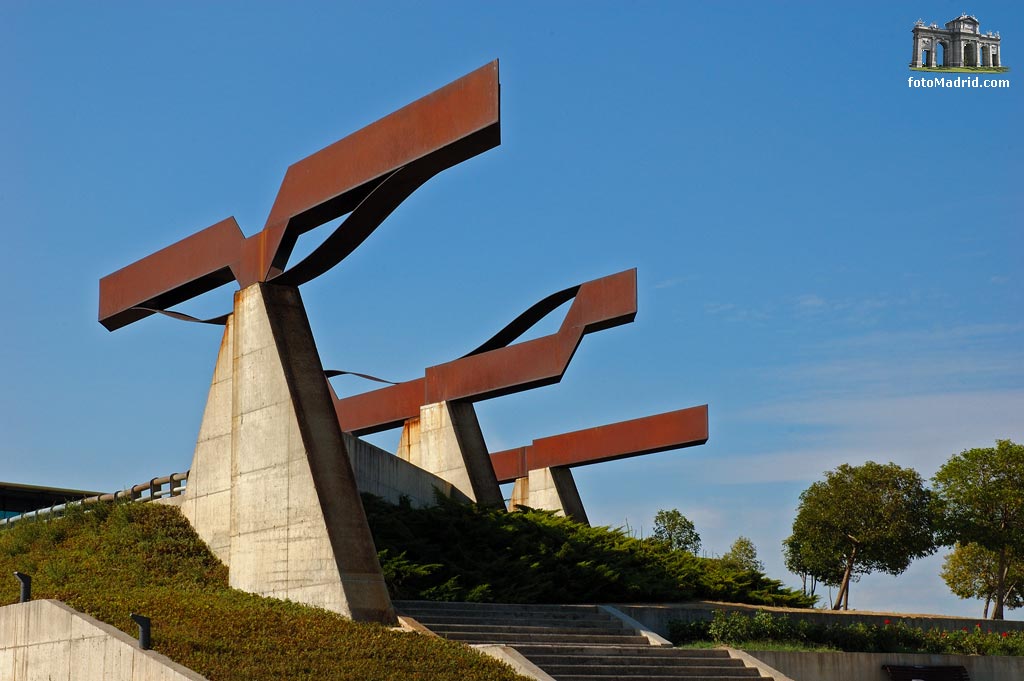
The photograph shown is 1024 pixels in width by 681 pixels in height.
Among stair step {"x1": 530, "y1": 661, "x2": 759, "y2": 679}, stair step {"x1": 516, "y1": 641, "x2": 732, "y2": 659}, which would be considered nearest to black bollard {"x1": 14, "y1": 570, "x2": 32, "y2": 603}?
stair step {"x1": 516, "y1": 641, "x2": 732, "y2": 659}

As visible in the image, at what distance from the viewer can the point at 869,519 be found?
119 ft

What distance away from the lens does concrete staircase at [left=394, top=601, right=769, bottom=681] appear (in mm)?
15539

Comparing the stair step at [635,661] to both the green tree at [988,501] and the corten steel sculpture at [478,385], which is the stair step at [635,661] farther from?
the green tree at [988,501]

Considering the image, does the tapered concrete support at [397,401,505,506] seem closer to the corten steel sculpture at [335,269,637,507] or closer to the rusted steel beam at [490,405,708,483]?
the corten steel sculpture at [335,269,637,507]

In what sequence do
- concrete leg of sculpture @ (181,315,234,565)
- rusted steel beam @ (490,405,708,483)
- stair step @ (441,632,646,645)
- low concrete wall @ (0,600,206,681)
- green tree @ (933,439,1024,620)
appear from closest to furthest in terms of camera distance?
low concrete wall @ (0,600,206,681)
stair step @ (441,632,646,645)
concrete leg of sculpture @ (181,315,234,565)
rusted steel beam @ (490,405,708,483)
green tree @ (933,439,1024,620)

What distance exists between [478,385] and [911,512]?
15.9 m

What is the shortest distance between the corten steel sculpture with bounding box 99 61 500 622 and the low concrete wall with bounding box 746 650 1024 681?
591 centimetres

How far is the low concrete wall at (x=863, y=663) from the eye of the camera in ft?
57.0

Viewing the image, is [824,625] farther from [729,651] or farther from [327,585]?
[327,585]

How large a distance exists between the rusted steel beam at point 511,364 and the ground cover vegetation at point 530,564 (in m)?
3.18

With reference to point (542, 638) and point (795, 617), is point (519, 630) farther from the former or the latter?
point (795, 617)

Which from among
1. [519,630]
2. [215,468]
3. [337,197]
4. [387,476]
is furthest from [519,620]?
[337,197]

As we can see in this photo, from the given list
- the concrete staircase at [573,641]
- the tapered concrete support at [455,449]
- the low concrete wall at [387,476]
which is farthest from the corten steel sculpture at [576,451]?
the concrete staircase at [573,641]

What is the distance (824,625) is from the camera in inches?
786
